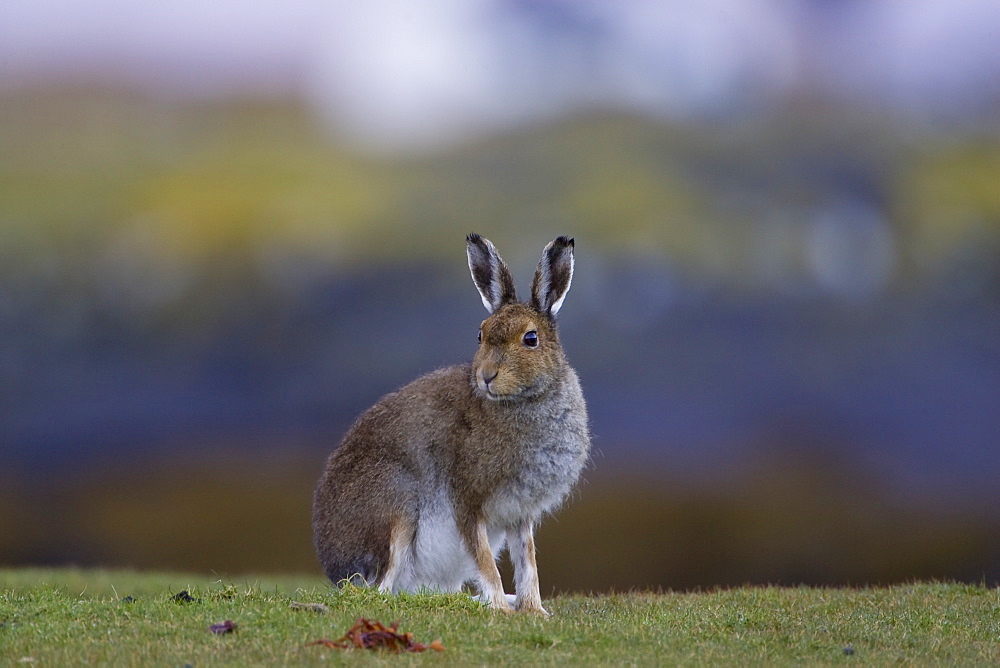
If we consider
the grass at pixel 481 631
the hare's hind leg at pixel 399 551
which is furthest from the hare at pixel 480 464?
the grass at pixel 481 631

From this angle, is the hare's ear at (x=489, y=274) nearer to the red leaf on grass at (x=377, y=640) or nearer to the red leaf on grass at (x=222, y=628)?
the red leaf on grass at (x=377, y=640)

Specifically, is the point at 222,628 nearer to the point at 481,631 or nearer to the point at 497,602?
the point at 481,631

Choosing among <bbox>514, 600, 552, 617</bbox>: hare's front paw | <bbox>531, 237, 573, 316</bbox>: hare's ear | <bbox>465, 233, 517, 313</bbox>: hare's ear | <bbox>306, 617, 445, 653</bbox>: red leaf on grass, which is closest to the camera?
<bbox>306, 617, 445, 653</bbox>: red leaf on grass

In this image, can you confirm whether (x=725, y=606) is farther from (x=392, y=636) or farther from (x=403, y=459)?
(x=392, y=636)

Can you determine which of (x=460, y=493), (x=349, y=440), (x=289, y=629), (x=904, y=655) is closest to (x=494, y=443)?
(x=460, y=493)

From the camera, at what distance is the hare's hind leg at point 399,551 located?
11539 mm

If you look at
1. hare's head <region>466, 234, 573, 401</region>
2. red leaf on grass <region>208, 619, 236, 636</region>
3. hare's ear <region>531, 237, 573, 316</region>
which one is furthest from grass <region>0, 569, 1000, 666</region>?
hare's ear <region>531, 237, 573, 316</region>

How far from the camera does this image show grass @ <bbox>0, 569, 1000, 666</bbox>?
877 centimetres

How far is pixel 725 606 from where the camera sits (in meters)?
12.5

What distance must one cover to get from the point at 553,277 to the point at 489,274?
0.67 m

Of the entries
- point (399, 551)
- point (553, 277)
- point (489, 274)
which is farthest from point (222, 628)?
point (553, 277)

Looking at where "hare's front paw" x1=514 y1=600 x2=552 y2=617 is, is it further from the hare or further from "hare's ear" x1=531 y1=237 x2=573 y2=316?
"hare's ear" x1=531 y1=237 x2=573 y2=316

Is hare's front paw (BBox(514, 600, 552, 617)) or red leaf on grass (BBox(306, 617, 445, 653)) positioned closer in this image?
red leaf on grass (BBox(306, 617, 445, 653))

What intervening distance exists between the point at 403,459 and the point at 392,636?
3.20 metres
